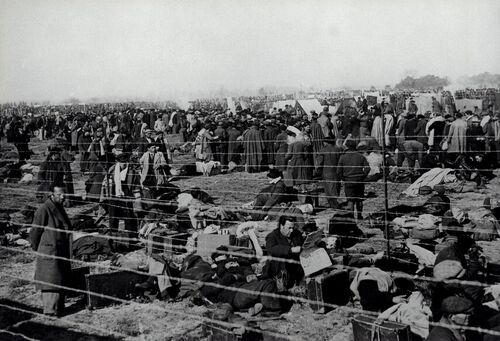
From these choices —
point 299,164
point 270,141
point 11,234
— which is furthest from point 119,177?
point 270,141

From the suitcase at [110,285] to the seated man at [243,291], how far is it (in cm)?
120

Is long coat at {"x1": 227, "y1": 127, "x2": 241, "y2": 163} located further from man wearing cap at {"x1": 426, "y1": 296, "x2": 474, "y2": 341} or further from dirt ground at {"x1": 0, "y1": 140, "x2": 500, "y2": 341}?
man wearing cap at {"x1": 426, "y1": 296, "x2": 474, "y2": 341}

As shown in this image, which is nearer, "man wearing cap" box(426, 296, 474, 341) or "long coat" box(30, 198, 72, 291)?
Answer: "man wearing cap" box(426, 296, 474, 341)

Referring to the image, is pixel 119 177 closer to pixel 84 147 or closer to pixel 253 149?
pixel 253 149

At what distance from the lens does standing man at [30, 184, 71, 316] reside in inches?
289

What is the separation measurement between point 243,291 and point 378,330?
2.13 meters

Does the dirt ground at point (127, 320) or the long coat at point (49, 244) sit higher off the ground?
the long coat at point (49, 244)

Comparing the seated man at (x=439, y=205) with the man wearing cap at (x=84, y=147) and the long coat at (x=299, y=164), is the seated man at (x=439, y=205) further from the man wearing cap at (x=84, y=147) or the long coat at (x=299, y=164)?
the man wearing cap at (x=84, y=147)

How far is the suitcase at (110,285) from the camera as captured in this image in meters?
7.52

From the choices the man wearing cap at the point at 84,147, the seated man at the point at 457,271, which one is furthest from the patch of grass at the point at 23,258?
the man wearing cap at the point at 84,147

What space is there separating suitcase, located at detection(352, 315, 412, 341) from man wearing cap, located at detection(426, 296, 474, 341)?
37 cm

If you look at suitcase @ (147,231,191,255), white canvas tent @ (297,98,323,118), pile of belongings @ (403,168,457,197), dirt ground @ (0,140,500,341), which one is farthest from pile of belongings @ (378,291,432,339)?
white canvas tent @ (297,98,323,118)

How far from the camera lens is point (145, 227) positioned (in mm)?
10383

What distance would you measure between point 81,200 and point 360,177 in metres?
7.76
